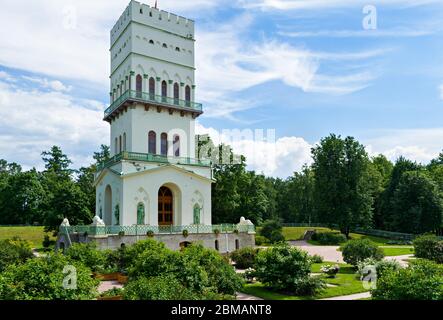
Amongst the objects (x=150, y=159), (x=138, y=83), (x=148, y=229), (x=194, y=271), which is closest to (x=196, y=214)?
(x=148, y=229)

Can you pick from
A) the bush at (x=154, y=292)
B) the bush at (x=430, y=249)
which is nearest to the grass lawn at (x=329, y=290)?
the bush at (x=154, y=292)

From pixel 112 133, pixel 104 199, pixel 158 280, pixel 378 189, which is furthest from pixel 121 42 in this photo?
pixel 378 189

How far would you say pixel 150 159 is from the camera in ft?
104

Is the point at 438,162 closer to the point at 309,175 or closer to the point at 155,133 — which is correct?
the point at 309,175

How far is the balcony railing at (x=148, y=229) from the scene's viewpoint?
26516 mm

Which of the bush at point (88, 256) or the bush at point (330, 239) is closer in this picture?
the bush at point (88, 256)

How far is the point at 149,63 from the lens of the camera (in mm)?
34812

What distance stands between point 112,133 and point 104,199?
7107 mm

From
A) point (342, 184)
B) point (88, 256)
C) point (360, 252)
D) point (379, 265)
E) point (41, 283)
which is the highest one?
point (342, 184)

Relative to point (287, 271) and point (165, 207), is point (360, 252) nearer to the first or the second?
point (287, 271)

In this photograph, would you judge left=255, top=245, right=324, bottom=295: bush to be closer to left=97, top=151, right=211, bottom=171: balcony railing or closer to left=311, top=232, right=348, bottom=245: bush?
left=97, top=151, right=211, bottom=171: balcony railing

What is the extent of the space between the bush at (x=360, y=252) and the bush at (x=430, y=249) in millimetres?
5810

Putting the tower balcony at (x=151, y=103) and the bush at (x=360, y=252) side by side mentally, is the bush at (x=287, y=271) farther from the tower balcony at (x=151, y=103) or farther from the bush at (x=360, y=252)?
the tower balcony at (x=151, y=103)

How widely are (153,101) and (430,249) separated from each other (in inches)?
939
